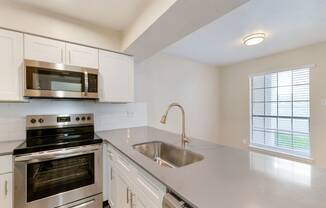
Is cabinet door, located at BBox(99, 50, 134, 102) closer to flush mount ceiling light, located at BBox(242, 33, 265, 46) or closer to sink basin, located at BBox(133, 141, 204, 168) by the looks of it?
sink basin, located at BBox(133, 141, 204, 168)

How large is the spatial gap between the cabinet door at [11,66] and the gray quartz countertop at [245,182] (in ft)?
5.07

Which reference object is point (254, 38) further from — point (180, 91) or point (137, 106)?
point (137, 106)

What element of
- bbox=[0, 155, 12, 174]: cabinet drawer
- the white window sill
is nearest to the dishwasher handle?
bbox=[0, 155, 12, 174]: cabinet drawer

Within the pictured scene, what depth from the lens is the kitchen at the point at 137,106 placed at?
93 centimetres

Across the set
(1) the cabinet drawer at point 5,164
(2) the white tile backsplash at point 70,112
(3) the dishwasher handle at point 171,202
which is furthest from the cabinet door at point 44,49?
(3) the dishwasher handle at point 171,202

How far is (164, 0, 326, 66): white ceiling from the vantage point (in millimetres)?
1944

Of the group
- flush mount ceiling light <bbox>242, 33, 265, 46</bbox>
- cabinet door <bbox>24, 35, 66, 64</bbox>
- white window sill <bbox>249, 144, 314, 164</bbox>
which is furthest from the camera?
white window sill <bbox>249, 144, 314, 164</bbox>

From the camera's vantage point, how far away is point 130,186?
1327 millimetres

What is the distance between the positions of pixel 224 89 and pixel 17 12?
4.48 m

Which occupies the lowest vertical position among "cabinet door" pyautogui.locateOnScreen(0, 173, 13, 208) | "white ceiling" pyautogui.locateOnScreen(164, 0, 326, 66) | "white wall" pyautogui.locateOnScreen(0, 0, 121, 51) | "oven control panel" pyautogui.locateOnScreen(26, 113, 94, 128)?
"cabinet door" pyautogui.locateOnScreen(0, 173, 13, 208)

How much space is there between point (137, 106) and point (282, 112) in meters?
3.22

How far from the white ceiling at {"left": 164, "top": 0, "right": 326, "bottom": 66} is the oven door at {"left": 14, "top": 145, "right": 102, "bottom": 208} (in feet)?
7.60

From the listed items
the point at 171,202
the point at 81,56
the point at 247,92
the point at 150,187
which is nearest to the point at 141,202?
the point at 150,187

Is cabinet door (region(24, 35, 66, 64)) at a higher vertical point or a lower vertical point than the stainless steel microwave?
higher
